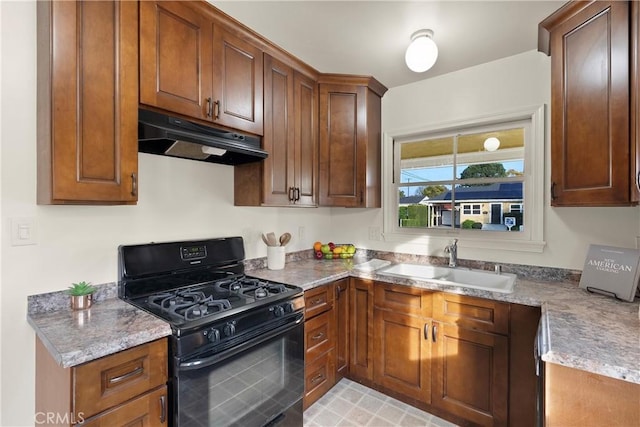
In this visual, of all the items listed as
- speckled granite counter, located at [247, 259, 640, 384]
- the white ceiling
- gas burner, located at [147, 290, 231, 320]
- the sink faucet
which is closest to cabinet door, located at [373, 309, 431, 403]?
speckled granite counter, located at [247, 259, 640, 384]

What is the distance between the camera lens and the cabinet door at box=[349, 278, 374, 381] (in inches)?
86.8

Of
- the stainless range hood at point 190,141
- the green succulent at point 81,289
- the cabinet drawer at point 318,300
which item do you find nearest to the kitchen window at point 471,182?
the cabinet drawer at point 318,300

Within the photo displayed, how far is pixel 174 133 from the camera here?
1.42m

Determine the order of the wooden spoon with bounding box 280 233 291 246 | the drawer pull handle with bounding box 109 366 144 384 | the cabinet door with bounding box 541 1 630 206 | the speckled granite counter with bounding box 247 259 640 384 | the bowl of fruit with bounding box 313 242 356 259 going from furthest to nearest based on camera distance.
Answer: the bowl of fruit with bounding box 313 242 356 259 < the wooden spoon with bounding box 280 233 291 246 < the cabinet door with bounding box 541 1 630 206 < the drawer pull handle with bounding box 109 366 144 384 < the speckled granite counter with bounding box 247 259 640 384

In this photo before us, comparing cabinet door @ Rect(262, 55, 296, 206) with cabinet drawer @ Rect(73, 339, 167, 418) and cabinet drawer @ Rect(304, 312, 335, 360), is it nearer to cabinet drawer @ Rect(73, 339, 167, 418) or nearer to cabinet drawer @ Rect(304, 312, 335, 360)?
cabinet drawer @ Rect(304, 312, 335, 360)

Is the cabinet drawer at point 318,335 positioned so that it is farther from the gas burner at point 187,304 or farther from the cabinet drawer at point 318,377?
the gas burner at point 187,304

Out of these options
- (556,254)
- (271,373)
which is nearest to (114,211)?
(271,373)

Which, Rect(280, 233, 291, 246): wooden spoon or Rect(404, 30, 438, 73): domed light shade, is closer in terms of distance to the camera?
Rect(404, 30, 438, 73): domed light shade

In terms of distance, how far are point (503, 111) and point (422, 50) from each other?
34.3 inches

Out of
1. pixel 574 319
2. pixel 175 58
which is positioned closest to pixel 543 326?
pixel 574 319

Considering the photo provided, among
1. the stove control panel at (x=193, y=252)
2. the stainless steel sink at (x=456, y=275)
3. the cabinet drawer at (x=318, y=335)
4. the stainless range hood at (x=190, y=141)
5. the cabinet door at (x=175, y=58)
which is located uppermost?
the cabinet door at (x=175, y=58)

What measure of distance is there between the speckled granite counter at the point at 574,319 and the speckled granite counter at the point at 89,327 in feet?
2.86

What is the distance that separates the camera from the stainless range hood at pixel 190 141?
142cm

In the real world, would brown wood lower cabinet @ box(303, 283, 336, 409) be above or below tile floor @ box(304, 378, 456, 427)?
above
